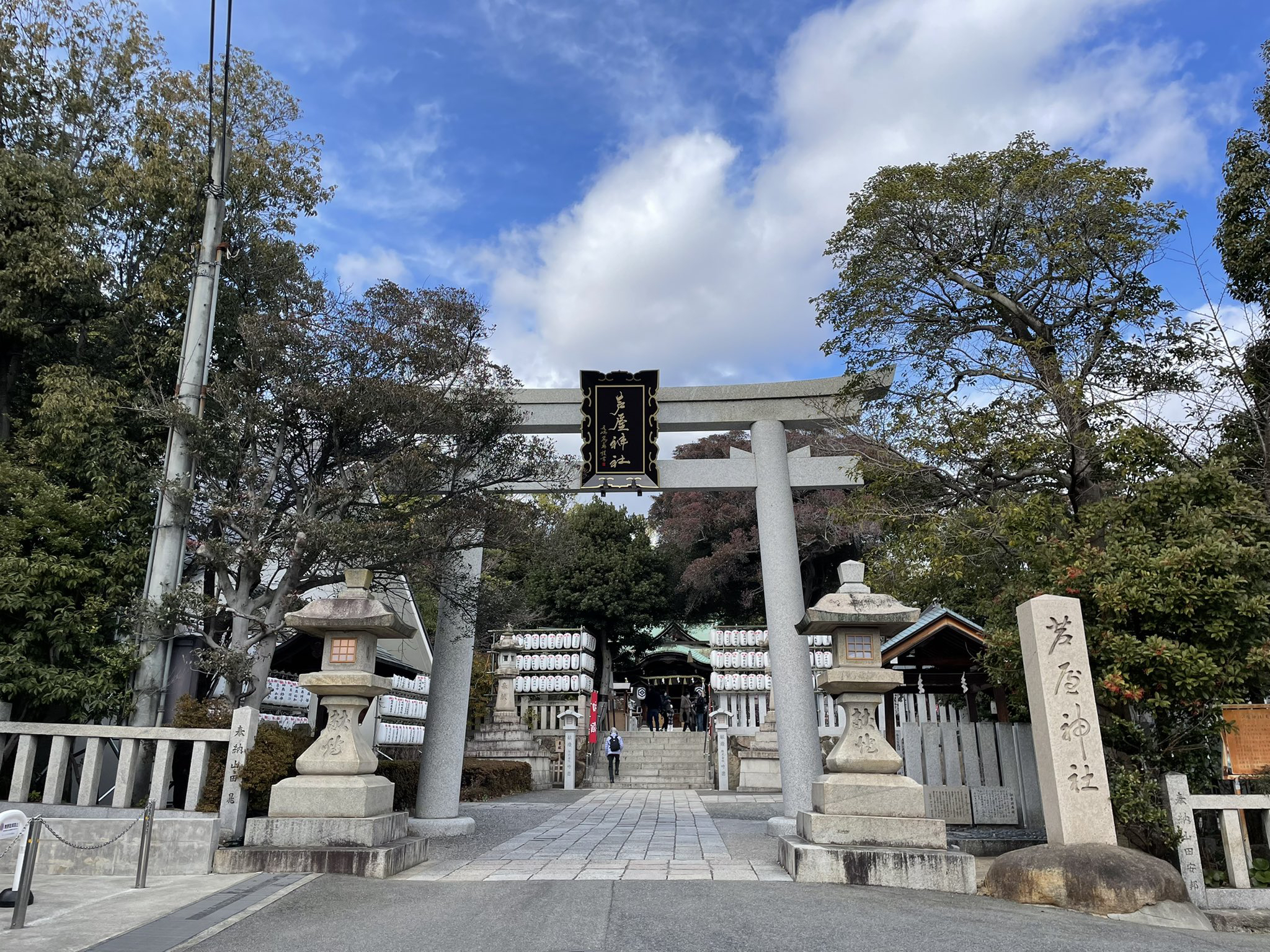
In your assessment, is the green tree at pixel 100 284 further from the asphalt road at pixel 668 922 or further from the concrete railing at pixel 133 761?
the asphalt road at pixel 668 922

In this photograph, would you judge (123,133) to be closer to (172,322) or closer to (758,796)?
(172,322)

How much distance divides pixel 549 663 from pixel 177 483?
641 inches

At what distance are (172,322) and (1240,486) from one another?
12387 millimetres

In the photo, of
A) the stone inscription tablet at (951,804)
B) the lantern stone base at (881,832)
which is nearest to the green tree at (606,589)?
the stone inscription tablet at (951,804)

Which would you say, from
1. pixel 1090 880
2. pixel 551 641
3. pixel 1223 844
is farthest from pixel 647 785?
pixel 1090 880

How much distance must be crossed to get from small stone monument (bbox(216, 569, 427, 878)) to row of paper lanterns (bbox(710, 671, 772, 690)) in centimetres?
1509

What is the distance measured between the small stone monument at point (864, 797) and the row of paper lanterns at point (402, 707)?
10.6 metres

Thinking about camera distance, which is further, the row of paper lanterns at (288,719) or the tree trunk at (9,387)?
the row of paper lanterns at (288,719)

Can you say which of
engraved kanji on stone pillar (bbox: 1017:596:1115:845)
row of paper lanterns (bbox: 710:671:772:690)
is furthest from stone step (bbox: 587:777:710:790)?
engraved kanji on stone pillar (bbox: 1017:596:1115:845)

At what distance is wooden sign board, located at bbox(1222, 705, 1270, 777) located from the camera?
6918 millimetres

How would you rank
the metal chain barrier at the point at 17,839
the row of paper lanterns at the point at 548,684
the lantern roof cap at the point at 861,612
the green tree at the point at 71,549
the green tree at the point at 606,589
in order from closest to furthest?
the metal chain barrier at the point at 17,839, the lantern roof cap at the point at 861,612, the green tree at the point at 71,549, the row of paper lanterns at the point at 548,684, the green tree at the point at 606,589

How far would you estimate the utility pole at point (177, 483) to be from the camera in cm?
835

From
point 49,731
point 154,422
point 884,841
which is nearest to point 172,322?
point 154,422

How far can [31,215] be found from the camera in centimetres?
930
